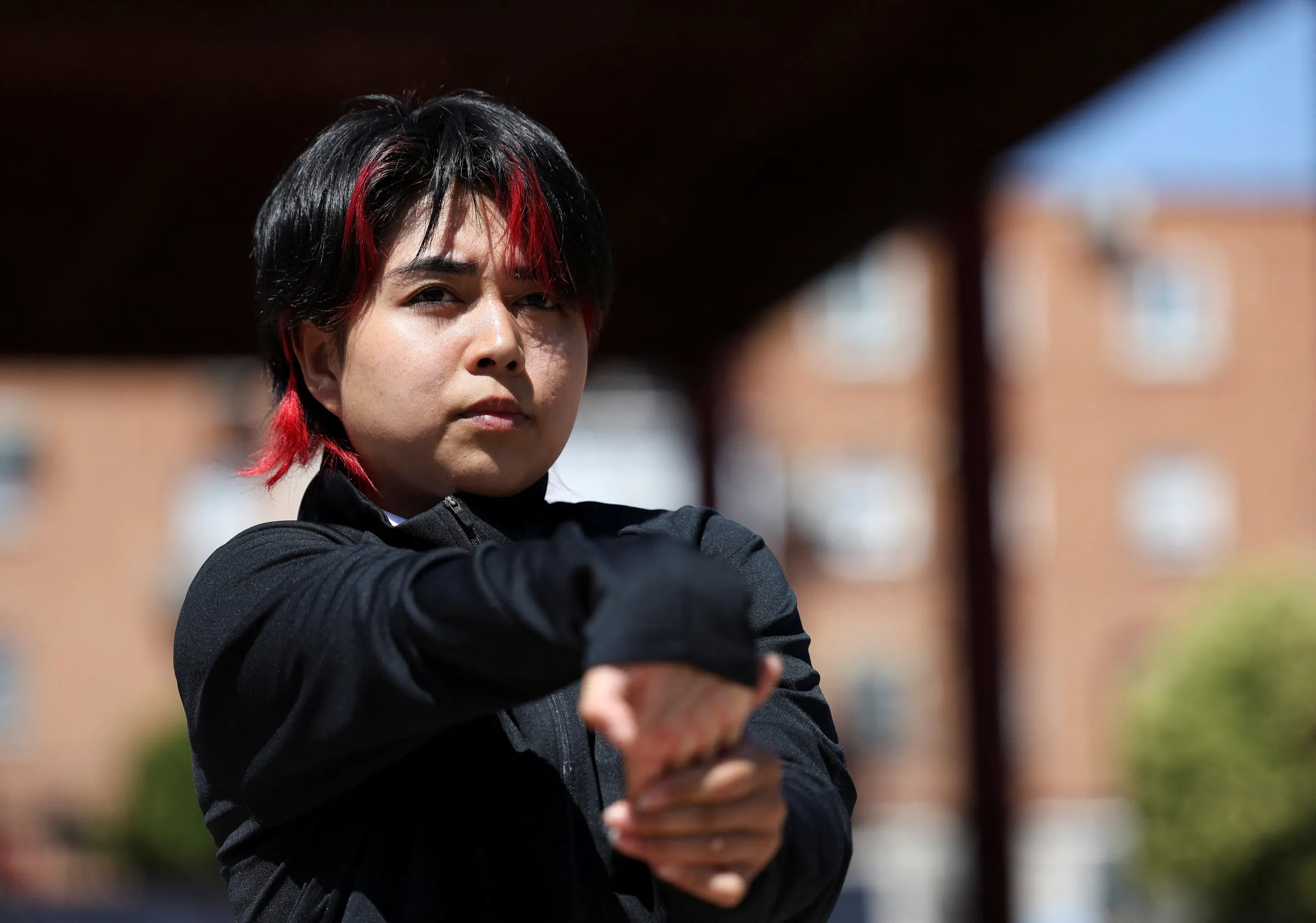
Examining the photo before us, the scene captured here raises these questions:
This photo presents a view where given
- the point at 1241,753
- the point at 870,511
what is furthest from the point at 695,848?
the point at 870,511

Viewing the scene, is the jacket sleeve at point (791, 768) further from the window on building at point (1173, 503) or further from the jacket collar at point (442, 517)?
the window on building at point (1173, 503)

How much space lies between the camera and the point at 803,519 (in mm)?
23625

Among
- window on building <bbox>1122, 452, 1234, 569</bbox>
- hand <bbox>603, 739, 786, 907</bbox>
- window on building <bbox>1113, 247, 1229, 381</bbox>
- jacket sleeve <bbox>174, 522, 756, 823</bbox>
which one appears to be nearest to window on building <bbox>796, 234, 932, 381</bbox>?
window on building <bbox>1113, 247, 1229, 381</bbox>

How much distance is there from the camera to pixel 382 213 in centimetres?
130

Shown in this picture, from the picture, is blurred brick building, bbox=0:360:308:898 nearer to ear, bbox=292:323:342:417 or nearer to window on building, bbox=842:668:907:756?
window on building, bbox=842:668:907:756

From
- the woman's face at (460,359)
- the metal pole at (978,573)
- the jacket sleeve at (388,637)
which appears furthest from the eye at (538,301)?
the metal pole at (978,573)

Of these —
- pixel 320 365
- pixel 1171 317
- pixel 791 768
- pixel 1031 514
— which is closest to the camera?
pixel 791 768

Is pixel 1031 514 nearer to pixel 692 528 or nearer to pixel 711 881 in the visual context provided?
pixel 692 528

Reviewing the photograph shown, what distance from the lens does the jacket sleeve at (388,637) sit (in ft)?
3.01

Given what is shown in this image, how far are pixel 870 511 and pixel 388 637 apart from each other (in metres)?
25.4

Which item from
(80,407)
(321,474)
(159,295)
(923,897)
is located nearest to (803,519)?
(923,897)

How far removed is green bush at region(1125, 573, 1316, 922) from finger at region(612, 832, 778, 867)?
1849 cm

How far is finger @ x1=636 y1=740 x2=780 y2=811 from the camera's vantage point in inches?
36.6

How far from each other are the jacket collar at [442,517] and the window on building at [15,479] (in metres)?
24.1
